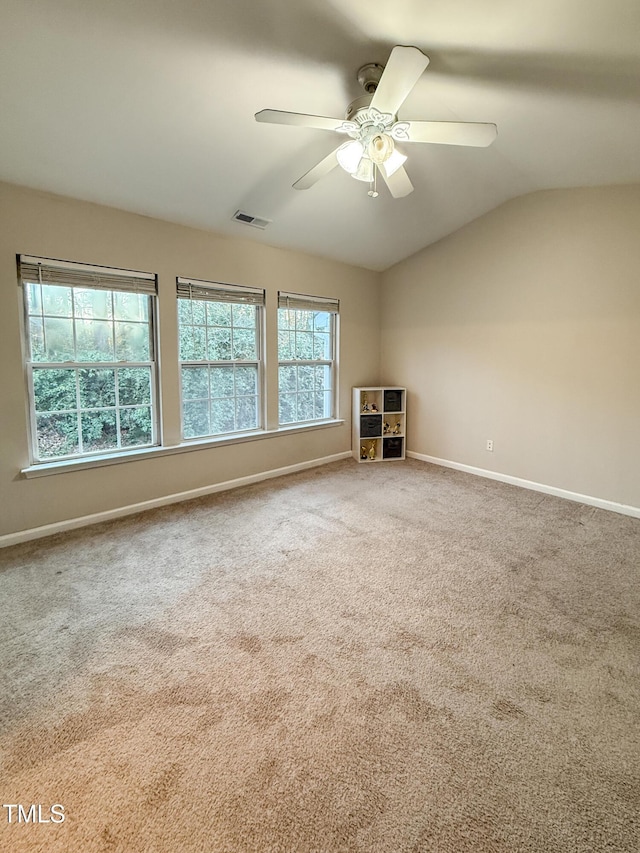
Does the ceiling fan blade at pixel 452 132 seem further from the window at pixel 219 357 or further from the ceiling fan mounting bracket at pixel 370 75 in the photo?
the window at pixel 219 357

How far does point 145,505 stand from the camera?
3.54 meters

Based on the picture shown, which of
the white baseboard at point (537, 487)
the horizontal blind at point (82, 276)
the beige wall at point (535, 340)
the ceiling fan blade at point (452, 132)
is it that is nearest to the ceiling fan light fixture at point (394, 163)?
the ceiling fan blade at point (452, 132)

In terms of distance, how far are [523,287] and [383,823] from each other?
161 inches

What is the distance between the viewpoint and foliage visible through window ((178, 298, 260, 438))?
3.77 m

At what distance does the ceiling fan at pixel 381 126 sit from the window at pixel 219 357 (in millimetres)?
1788

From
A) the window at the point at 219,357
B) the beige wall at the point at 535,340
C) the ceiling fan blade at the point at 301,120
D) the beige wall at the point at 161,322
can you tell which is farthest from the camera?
the window at the point at 219,357

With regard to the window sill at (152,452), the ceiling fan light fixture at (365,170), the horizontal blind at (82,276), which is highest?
the ceiling fan light fixture at (365,170)

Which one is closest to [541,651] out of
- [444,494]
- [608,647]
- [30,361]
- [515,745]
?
[608,647]

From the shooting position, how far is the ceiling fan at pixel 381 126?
1.76m

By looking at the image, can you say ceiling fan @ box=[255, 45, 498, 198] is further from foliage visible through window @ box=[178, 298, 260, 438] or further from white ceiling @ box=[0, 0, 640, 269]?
foliage visible through window @ box=[178, 298, 260, 438]

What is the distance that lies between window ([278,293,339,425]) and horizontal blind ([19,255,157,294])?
1.41 m

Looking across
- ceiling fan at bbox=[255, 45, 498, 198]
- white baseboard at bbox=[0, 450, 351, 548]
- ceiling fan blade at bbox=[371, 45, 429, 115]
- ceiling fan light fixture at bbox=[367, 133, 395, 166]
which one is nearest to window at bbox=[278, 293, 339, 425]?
white baseboard at bbox=[0, 450, 351, 548]

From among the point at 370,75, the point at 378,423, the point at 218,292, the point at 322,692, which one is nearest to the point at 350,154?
the point at 370,75

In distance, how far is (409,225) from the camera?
4.12 metres
